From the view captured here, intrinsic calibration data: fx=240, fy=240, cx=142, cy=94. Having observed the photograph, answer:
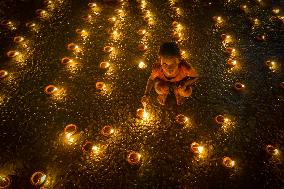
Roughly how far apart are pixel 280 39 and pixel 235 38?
1029mm

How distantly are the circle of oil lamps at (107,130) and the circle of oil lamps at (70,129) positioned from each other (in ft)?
1.52

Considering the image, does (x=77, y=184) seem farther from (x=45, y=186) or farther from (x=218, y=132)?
(x=218, y=132)

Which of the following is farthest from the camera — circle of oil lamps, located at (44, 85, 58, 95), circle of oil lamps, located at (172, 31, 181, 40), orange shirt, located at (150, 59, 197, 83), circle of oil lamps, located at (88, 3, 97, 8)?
circle of oil lamps, located at (88, 3, 97, 8)

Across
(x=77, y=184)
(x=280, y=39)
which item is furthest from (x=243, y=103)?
(x=77, y=184)

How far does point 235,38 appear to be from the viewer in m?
5.54

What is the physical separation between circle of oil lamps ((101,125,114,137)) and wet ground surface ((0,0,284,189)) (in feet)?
0.22

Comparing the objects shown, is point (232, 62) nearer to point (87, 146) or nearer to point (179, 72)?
point (179, 72)

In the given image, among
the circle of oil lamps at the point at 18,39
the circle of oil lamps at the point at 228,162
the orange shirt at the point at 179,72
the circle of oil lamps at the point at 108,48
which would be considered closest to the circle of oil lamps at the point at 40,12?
the circle of oil lamps at the point at 18,39

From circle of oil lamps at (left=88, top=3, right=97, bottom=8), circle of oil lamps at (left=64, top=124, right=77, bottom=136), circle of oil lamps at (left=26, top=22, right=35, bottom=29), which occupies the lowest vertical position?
circle of oil lamps at (left=64, top=124, right=77, bottom=136)

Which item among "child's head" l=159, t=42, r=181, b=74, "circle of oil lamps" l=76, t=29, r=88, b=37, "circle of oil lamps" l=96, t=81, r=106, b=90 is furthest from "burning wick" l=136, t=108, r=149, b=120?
"circle of oil lamps" l=76, t=29, r=88, b=37

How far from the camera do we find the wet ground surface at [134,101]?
3.53 metres

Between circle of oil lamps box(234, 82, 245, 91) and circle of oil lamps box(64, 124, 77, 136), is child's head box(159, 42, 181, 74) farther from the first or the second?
circle of oil lamps box(64, 124, 77, 136)

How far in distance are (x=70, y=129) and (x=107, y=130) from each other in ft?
2.02

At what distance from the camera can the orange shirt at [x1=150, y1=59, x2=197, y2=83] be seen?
363cm
